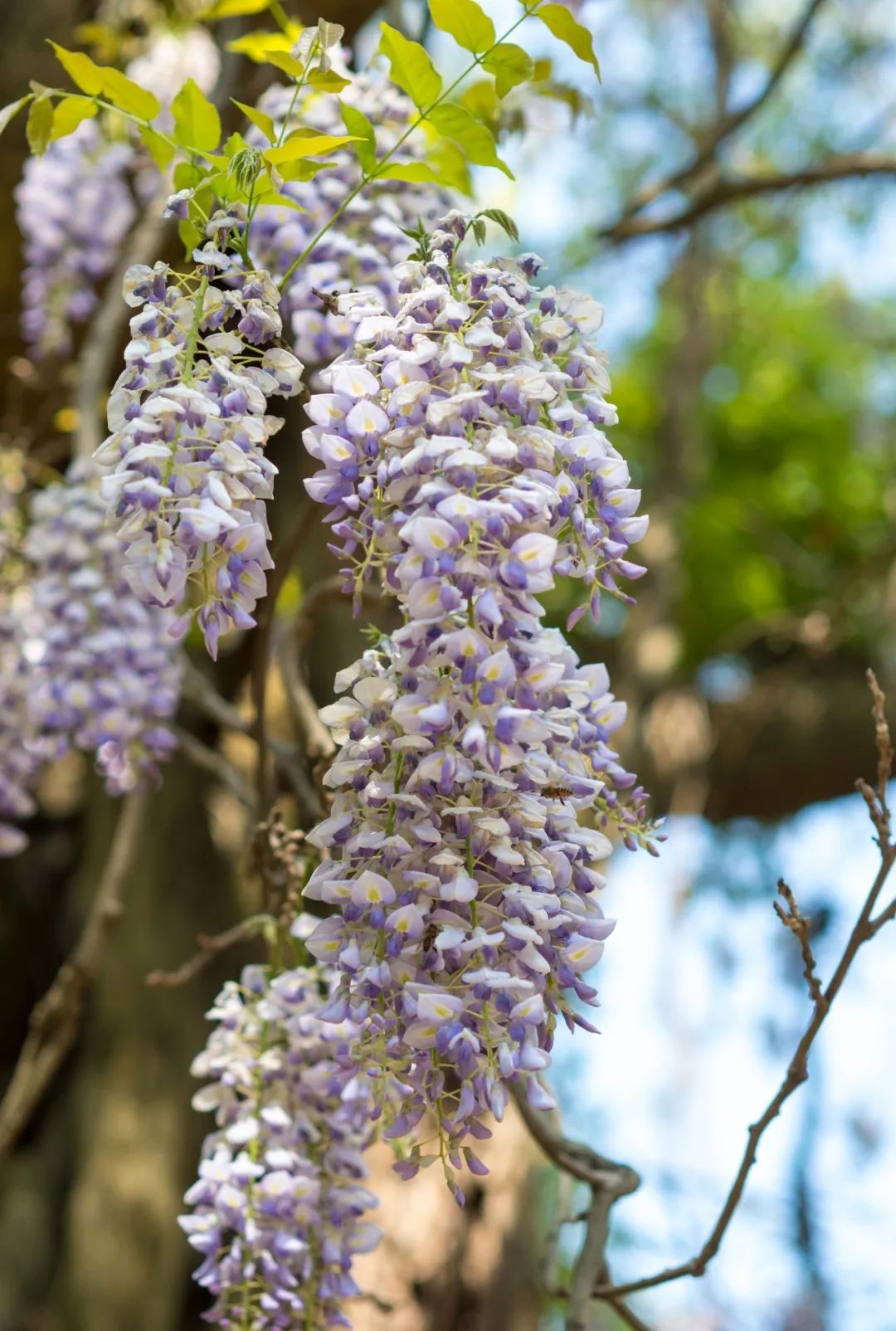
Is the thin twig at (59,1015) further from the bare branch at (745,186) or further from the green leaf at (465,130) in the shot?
the bare branch at (745,186)

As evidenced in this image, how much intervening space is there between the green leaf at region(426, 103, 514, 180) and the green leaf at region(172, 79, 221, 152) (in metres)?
0.18

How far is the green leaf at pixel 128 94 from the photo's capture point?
1129mm

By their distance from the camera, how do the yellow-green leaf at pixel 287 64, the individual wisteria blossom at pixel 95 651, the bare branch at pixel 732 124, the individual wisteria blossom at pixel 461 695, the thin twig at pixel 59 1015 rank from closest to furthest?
the individual wisteria blossom at pixel 461 695 → the yellow-green leaf at pixel 287 64 → the individual wisteria blossom at pixel 95 651 → the thin twig at pixel 59 1015 → the bare branch at pixel 732 124

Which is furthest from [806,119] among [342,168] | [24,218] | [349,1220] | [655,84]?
[349,1220]

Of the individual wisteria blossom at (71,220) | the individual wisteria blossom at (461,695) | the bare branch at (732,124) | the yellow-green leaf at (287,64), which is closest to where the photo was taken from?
Answer: the individual wisteria blossom at (461,695)

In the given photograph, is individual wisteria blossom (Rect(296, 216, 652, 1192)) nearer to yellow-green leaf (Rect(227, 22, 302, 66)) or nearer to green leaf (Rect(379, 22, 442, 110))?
green leaf (Rect(379, 22, 442, 110))

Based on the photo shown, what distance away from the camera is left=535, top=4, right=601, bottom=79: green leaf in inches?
44.0

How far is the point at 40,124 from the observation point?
113 cm

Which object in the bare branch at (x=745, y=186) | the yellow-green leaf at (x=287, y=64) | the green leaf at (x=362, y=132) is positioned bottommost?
the green leaf at (x=362, y=132)

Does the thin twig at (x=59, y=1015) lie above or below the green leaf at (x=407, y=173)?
below

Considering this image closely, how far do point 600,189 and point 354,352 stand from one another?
4.62 metres

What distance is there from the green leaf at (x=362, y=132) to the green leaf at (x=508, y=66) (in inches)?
4.7

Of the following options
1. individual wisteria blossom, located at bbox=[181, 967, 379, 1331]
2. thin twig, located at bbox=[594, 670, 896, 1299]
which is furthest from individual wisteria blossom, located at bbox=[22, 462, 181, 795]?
thin twig, located at bbox=[594, 670, 896, 1299]

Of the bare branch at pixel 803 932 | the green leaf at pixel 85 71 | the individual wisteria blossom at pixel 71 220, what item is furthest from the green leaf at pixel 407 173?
the individual wisteria blossom at pixel 71 220
